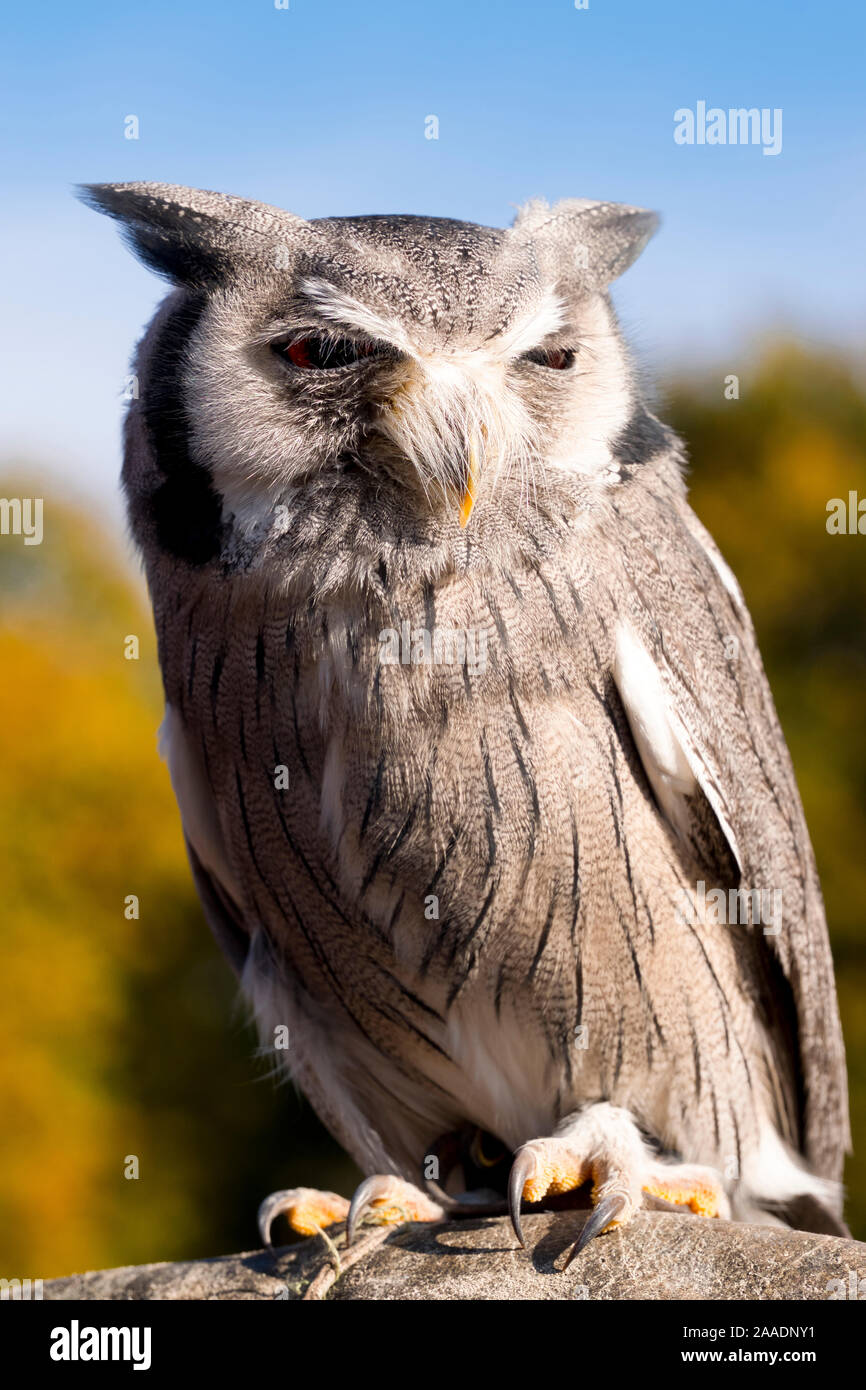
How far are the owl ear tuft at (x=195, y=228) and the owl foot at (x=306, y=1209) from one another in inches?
68.0

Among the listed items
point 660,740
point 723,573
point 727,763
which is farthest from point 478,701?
point 723,573

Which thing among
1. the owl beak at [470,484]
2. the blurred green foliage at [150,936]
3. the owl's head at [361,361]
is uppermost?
the owl's head at [361,361]

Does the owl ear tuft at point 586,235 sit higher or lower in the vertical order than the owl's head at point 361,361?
higher

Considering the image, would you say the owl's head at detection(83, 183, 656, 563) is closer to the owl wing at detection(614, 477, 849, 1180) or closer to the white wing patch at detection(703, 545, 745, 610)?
the owl wing at detection(614, 477, 849, 1180)

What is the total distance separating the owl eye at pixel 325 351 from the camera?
1.89 meters

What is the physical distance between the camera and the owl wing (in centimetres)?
217

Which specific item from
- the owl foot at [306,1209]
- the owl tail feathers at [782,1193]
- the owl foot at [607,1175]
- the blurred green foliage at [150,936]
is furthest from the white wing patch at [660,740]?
the blurred green foliage at [150,936]

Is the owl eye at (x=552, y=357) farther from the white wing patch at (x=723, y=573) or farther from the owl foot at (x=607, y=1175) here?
the owl foot at (x=607, y=1175)

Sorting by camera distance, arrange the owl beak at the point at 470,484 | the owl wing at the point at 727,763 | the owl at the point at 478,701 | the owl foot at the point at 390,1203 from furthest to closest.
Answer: the owl foot at the point at 390,1203 < the owl wing at the point at 727,763 < the owl at the point at 478,701 < the owl beak at the point at 470,484

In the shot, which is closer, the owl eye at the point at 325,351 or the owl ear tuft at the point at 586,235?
the owl eye at the point at 325,351

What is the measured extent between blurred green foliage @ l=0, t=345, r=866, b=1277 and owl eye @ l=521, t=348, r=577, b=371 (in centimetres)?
492

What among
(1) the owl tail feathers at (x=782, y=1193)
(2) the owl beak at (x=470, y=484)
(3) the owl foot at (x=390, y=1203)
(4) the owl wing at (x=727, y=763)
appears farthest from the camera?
(1) the owl tail feathers at (x=782, y=1193)

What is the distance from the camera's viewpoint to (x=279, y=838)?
2283 mm
